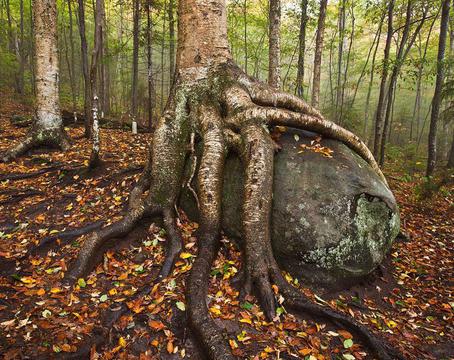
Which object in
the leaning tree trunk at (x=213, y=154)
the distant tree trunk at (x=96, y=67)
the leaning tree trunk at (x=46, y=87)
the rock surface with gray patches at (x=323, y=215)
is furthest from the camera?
the leaning tree trunk at (x=46, y=87)

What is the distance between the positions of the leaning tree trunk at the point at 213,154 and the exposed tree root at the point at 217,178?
0.04 ft

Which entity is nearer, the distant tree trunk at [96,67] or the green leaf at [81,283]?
the green leaf at [81,283]

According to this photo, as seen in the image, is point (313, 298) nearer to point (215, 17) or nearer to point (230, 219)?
point (230, 219)

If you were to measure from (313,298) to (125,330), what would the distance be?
2151 millimetres

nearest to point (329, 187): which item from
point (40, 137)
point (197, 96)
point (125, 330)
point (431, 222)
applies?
point (197, 96)

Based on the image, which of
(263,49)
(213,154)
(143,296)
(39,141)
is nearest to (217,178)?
(213,154)

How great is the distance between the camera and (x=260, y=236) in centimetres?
353

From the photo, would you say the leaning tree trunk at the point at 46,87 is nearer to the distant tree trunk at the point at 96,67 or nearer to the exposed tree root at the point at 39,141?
the exposed tree root at the point at 39,141

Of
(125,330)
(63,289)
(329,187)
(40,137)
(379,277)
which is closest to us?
(125,330)

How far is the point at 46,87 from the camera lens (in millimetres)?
7652

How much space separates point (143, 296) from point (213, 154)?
1971 millimetres

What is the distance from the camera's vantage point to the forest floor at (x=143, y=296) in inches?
107

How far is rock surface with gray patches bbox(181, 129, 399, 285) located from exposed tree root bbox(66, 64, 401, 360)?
0.26 meters

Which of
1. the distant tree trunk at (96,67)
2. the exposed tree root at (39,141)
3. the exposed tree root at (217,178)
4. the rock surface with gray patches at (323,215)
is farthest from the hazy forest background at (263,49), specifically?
the rock surface with gray patches at (323,215)
